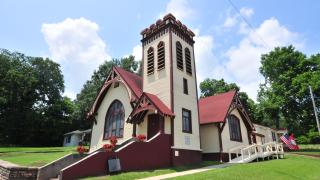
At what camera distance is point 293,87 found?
40.3 m

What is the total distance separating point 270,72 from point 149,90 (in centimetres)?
3289

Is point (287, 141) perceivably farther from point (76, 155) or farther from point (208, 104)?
point (76, 155)

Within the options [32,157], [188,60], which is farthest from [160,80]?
[32,157]

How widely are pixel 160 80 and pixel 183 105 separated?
2590 mm

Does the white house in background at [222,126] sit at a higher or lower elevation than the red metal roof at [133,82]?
lower

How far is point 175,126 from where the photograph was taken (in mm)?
18781

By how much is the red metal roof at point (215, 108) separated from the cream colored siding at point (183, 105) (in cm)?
223

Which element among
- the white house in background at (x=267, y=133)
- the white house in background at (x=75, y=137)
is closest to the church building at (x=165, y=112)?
the white house in background at (x=267, y=133)

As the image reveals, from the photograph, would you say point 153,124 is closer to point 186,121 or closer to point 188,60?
point 186,121

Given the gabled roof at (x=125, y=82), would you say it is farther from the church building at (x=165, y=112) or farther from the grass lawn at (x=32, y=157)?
the grass lawn at (x=32, y=157)

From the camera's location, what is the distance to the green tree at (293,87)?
39.2m

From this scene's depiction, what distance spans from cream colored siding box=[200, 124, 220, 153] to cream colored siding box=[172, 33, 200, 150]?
212 centimetres

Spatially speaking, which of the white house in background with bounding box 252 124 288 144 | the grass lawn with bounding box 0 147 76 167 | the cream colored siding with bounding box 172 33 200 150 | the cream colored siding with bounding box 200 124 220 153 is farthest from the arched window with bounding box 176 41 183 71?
the white house in background with bounding box 252 124 288 144

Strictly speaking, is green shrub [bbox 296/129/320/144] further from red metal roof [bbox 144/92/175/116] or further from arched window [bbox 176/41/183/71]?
red metal roof [bbox 144/92/175/116]
